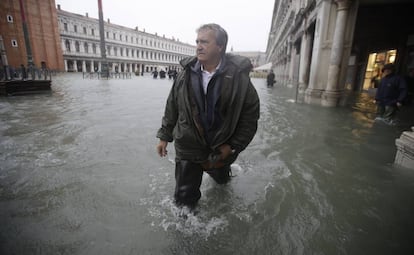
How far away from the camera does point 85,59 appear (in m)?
60.0

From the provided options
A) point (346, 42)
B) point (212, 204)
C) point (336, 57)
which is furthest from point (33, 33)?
point (212, 204)

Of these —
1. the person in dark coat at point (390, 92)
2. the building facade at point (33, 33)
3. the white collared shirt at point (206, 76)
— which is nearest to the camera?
the white collared shirt at point (206, 76)

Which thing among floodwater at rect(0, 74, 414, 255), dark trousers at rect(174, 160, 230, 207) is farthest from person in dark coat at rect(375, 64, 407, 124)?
dark trousers at rect(174, 160, 230, 207)

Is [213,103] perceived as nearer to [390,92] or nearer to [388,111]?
[390,92]

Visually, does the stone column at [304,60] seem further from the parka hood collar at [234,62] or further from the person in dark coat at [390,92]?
the parka hood collar at [234,62]

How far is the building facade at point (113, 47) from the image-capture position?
5684 centimetres

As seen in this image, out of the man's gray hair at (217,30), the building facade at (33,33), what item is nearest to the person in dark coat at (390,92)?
the man's gray hair at (217,30)

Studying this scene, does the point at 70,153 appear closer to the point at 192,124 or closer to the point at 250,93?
the point at 192,124

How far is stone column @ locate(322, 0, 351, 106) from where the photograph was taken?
A: 8133mm

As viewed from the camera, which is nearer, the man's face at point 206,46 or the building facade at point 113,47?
the man's face at point 206,46

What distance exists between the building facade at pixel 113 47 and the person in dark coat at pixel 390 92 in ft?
161

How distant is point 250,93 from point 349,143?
3846 mm

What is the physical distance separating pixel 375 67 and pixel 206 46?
1778 centimetres

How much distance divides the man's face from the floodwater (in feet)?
5.47
